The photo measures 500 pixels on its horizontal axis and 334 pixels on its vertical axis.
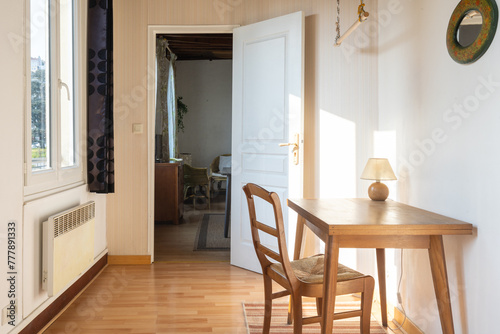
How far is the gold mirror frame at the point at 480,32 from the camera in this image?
184cm

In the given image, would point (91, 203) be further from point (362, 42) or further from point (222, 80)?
point (222, 80)

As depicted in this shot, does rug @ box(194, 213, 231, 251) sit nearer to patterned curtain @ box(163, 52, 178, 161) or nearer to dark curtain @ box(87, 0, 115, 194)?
patterned curtain @ box(163, 52, 178, 161)

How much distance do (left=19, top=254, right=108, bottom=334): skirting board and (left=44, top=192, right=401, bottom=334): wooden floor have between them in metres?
0.05

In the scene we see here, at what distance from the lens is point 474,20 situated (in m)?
1.98

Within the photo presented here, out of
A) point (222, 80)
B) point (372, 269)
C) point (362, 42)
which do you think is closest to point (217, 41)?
point (222, 80)

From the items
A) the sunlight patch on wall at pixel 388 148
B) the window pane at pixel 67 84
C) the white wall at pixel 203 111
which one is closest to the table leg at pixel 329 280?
the sunlight patch on wall at pixel 388 148

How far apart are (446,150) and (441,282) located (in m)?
0.65

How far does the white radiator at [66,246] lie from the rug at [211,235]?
167 cm

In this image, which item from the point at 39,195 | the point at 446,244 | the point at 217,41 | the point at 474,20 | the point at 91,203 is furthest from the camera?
the point at 217,41

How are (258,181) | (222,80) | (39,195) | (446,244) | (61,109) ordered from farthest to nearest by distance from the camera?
1. (222,80)
2. (258,181)
3. (61,109)
4. (39,195)
5. (446,244)

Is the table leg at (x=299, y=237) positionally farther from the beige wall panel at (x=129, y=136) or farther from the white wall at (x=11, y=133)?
the beige wall panel at (x=129, y=136)

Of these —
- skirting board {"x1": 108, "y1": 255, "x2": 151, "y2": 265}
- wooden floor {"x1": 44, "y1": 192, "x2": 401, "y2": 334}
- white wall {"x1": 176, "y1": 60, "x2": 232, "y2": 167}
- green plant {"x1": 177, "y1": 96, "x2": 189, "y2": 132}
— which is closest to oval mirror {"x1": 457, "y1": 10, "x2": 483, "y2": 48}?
wooden floor {"x1": 44, "y1": 192, "x2": 401, "y2": 334}

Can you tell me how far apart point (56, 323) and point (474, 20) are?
9.28ft

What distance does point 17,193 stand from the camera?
93.4 inches
